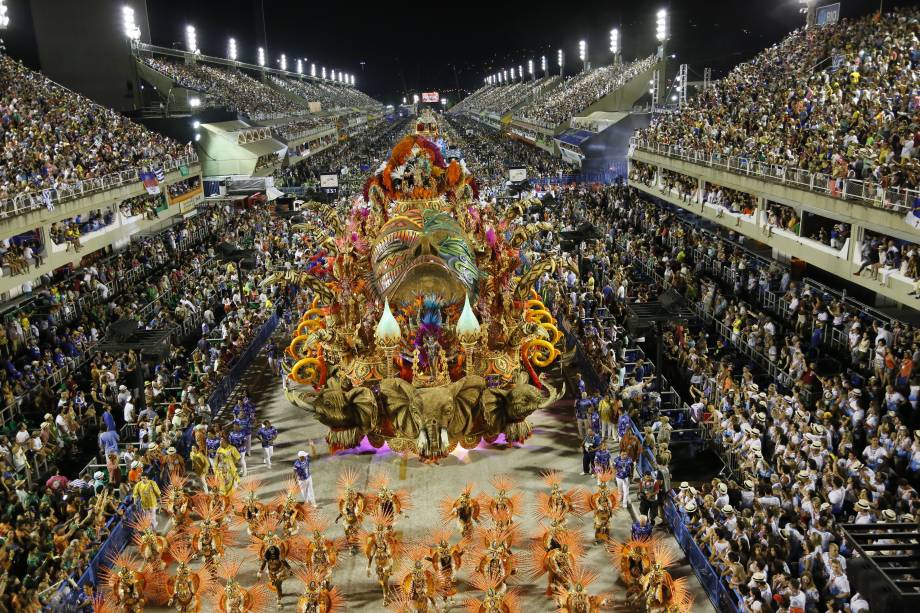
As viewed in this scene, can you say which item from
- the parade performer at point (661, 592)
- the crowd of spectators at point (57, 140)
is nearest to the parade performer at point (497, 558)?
the parade performer at point (661, 592)

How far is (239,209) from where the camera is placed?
48.8 metres

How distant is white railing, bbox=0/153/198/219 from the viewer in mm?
22672

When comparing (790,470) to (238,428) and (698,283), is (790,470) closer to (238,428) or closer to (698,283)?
(238,428)

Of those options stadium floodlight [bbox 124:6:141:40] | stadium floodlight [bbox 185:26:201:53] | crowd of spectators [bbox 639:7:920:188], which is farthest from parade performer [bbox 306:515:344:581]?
stadium floodlight [bbox 185:26:201:53]

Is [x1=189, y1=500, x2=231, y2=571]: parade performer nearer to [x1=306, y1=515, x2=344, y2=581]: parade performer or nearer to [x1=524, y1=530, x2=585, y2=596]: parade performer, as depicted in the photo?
[x1=306, y1=515, x2=344, y2=581]: parade performer

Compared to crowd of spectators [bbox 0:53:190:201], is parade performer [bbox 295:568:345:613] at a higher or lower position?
lower

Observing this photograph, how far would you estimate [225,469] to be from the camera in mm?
14734

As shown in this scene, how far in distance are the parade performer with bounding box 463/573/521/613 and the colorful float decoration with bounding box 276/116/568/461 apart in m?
Answer: 4.14

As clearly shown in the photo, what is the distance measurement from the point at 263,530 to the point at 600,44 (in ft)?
323

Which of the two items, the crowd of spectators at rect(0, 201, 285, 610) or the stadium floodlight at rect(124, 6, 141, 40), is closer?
the crowd of spectators at rect(0, 201, 285, 610)

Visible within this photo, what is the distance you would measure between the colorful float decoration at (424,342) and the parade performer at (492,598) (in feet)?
13.6

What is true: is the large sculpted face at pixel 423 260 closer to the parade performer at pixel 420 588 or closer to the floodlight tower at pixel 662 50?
the parade performer at pixel 420 588

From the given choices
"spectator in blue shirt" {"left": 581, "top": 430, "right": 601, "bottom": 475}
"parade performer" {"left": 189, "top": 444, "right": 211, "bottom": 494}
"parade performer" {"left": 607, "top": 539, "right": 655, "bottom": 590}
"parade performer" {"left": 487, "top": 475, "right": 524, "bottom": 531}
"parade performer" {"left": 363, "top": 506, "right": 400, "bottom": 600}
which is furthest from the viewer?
"spectator in blue shirt" {"left": 581, "top": 430, "right": 601, "bottom": 475}

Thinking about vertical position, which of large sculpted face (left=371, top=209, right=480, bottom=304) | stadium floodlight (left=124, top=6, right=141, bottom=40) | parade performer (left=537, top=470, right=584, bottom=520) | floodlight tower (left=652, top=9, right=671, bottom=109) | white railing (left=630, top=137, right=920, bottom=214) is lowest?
parade performer (left=537, top=470, right=584, bottom=520)
